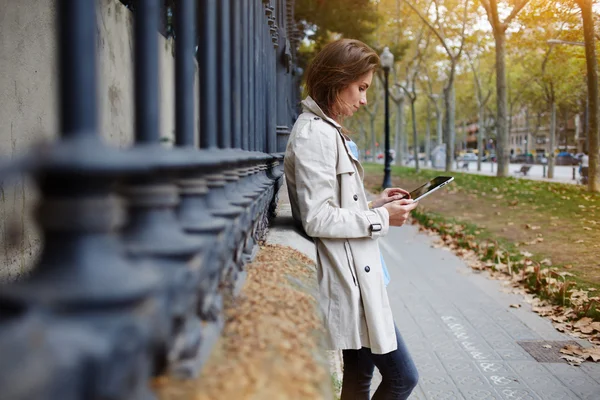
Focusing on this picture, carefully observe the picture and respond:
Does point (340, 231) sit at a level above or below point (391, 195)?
below

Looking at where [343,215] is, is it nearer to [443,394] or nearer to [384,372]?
[384,372]

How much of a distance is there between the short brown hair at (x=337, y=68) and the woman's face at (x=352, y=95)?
23mm

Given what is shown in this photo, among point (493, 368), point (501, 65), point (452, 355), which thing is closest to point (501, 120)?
point (501, 65)

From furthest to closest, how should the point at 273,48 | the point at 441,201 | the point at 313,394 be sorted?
the point at 441,201, the point at 273,48, the point at 313,394

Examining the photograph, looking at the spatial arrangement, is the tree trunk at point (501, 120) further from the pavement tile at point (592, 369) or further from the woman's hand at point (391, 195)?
the woman's hand at point (391, 195)

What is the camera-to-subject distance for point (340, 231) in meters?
2.67

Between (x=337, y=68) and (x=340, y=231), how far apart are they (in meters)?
0.81

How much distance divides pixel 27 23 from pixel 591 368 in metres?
5.44

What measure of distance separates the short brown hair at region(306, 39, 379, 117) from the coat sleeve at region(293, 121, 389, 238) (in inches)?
11.6

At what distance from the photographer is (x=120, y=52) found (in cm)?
648

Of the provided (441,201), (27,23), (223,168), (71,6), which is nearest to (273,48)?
(27,23)

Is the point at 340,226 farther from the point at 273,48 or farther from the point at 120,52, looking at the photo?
the point at 120,52

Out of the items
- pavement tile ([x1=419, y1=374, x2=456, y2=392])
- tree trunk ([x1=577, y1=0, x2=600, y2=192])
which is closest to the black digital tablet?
pavement tile ([x1=419, y1=374, x2=456, y2=392])

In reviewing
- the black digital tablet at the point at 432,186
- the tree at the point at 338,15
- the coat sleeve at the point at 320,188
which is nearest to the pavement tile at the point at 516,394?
the black digital tablet at the point at 432,186
